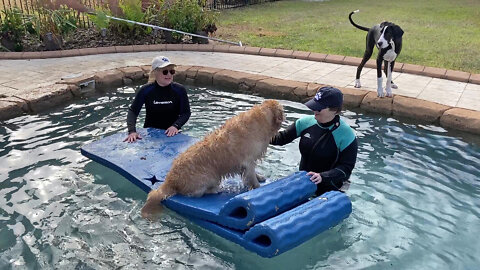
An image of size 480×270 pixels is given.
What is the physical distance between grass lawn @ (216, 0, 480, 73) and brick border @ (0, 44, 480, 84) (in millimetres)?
723

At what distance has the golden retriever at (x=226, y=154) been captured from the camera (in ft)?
14.4

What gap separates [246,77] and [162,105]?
3.44m

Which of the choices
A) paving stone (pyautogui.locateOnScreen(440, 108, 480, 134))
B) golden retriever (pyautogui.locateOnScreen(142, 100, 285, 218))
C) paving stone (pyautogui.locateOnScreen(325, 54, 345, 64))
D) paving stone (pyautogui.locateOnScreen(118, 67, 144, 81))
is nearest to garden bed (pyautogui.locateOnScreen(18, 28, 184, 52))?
paving stone (pyautogui.locateOnScreen(118, 67, 144, 81))

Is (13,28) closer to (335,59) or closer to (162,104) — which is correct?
(162,104)

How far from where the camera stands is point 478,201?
5.41 metres

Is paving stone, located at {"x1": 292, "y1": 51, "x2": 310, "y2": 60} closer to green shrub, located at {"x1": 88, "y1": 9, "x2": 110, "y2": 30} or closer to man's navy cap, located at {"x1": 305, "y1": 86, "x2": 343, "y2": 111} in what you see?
green shrub, located at {"x1": 88, "y1": 9, "x2": 110, "y2": 30}

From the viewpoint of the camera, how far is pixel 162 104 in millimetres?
6391

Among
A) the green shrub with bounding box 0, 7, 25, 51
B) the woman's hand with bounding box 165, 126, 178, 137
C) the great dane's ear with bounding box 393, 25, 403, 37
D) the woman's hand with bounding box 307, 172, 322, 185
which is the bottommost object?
the woman's hand with bounding box 165, 126, 178, 137

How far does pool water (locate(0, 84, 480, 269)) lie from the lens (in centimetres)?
437

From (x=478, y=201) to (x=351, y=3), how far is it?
1840cm

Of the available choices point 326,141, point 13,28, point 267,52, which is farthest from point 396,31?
point 13,28

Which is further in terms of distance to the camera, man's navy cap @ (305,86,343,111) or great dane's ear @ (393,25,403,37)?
great dane's ear @ (393,25,403,37)

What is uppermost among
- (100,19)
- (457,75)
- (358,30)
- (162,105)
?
(100,19)

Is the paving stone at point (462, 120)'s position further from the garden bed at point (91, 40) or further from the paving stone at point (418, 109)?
the garden bed at point (91, 40)
